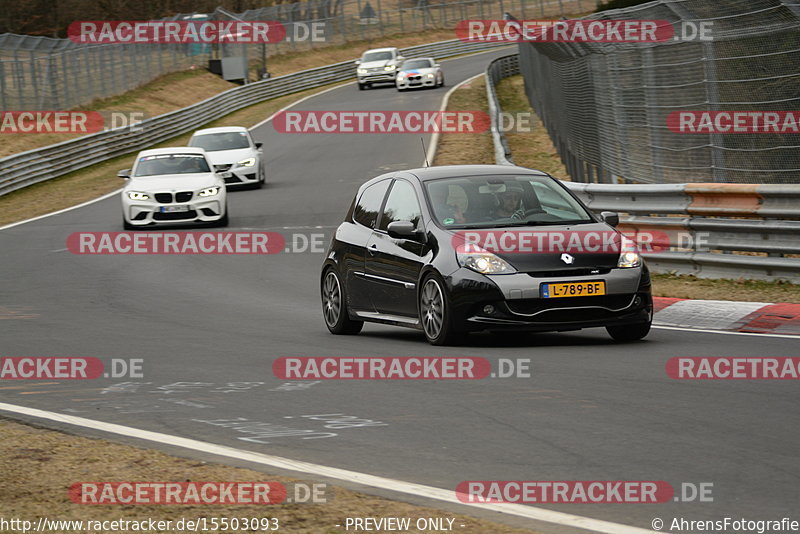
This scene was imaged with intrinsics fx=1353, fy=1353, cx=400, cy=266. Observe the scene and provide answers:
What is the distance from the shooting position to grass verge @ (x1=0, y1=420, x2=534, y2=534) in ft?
18.1

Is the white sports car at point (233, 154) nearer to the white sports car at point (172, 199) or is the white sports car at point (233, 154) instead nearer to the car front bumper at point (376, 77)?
the white sports car at point (172, 199)

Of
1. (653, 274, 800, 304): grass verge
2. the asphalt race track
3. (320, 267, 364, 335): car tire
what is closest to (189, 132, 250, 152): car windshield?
the asphalt race track

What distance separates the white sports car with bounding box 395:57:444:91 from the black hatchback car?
4177 centimetres

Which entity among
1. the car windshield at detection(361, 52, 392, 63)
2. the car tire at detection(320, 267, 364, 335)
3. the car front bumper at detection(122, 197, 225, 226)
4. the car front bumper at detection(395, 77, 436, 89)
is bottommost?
the car front bumper at detection(122, 197, 225, 226)

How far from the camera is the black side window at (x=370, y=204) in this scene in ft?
40.5

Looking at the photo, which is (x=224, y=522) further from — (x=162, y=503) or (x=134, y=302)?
(x=134, y=302)

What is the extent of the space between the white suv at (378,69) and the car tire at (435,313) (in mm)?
46864

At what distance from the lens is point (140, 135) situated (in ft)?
145

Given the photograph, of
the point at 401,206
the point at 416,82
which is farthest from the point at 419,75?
the point at 401,206

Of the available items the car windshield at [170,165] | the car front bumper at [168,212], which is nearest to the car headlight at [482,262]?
the car front bumper at [168,212]

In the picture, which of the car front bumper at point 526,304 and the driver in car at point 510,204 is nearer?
the car front bumper at point 526,304

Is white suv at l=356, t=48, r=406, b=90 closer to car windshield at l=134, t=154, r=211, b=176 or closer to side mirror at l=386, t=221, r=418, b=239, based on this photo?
car windshield at l=134, t=154, r=211, b=176

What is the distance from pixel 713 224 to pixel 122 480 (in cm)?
952

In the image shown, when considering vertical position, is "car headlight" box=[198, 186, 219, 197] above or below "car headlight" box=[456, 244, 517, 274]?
below
